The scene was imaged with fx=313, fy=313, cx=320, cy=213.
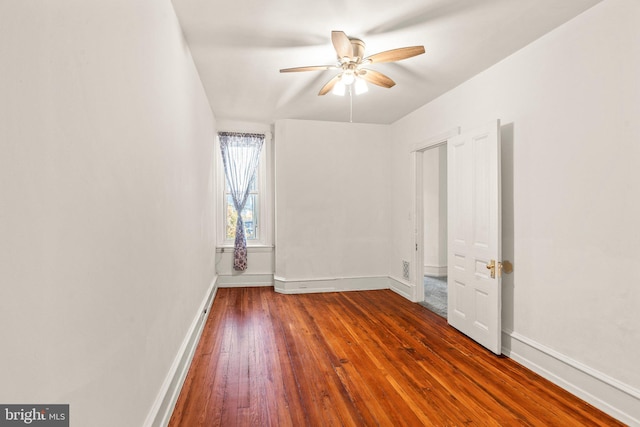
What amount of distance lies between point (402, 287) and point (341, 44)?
366cm

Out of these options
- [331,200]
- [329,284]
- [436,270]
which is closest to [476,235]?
[331,200]

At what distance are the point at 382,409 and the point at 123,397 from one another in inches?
62.0

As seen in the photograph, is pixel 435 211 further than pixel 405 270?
Yes

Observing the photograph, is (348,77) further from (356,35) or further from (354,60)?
(356,35)

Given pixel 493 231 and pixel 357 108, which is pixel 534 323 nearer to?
pixel 493 231

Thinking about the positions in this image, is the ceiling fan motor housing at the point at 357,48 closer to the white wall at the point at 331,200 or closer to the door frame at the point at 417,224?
the door frame at the point at 417,224

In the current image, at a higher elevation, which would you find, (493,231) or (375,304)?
(493,231)

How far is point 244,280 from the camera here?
5363 mm

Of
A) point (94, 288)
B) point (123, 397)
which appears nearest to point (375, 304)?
point (123, 397)

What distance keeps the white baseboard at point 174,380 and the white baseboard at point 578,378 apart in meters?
2.82

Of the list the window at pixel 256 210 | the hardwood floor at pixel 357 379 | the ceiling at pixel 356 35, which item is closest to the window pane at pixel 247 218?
the window at pixel 256 210

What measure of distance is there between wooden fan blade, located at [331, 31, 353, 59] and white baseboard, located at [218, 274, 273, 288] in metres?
3.90

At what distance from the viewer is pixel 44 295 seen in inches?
31.7

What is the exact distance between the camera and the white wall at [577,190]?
2.02 m
